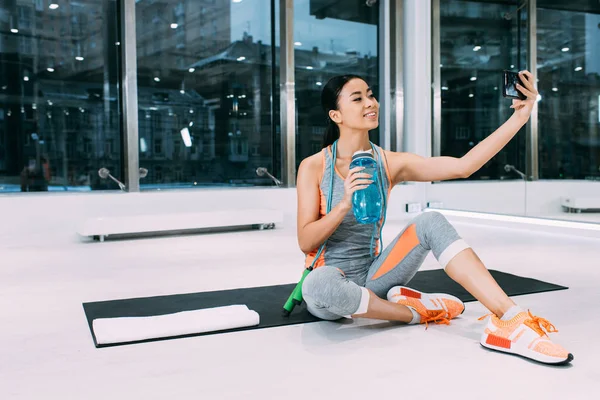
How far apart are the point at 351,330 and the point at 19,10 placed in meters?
5.52

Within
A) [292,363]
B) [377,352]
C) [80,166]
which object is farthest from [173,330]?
[80,166]

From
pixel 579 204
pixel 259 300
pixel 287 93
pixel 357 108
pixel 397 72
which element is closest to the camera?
pixel 357 108

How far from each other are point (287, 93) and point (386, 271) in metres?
5.18

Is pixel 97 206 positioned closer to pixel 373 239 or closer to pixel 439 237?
pixel 373 239

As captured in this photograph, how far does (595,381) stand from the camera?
176 cm

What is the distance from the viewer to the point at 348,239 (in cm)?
238

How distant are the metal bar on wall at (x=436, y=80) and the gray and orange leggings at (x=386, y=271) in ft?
18.6

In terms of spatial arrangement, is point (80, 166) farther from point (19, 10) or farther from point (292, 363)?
point (292, 363)

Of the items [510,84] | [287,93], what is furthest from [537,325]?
[287,93]

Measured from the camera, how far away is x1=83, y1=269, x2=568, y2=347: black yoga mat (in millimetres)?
2627

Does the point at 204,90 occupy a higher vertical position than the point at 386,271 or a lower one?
higher

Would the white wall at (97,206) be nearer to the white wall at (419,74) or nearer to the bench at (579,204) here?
the white wall at (419,74)

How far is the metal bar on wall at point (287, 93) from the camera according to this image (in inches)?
283

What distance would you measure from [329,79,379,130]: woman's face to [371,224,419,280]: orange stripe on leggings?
1.45 ft
